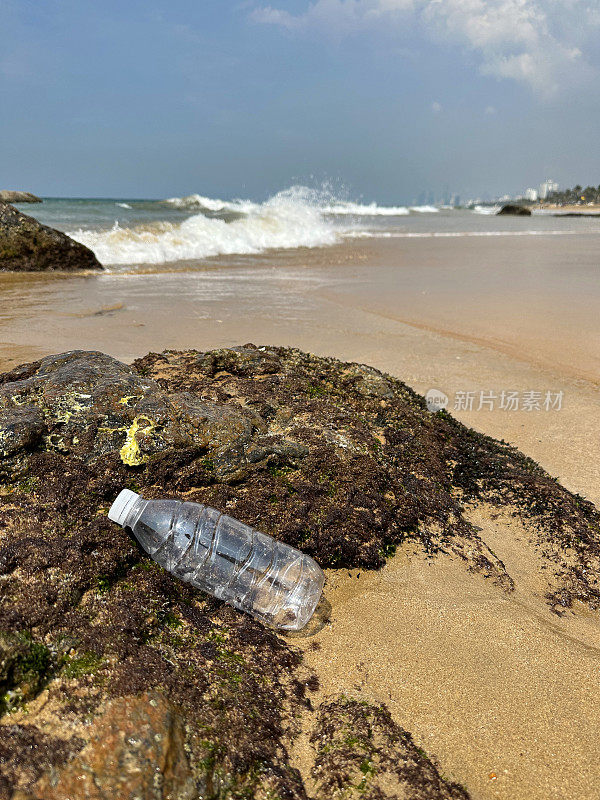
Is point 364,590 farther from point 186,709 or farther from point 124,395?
point 124,395

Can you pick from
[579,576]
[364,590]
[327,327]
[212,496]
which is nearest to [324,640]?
[364,590]

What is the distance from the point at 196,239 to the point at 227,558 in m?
14.6

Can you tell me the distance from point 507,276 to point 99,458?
425 inches

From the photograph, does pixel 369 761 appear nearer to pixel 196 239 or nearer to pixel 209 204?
pixel 196 239

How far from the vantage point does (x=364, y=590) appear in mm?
2170

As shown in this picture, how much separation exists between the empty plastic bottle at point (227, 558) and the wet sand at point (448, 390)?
144mm

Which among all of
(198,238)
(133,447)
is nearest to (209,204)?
(198,238)

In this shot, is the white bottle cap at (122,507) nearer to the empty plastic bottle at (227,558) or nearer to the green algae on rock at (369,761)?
the empty plastic bottle at (227,558)

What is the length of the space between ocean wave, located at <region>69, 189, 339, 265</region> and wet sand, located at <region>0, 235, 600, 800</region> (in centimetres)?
189

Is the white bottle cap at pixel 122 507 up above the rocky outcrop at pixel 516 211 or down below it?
below

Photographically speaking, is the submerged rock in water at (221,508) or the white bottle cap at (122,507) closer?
the submerged rock in water at (221,508)

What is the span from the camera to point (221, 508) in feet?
7.29

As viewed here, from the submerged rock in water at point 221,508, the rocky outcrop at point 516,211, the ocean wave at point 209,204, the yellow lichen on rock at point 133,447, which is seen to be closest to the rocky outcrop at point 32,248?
the submerged rock in water at point 221,508

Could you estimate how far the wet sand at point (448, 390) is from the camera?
5.46 ft
